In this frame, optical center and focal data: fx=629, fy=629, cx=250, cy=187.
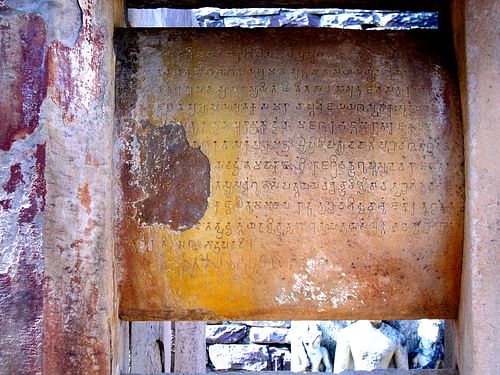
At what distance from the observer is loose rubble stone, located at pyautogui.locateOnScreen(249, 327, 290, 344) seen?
28.7 ft

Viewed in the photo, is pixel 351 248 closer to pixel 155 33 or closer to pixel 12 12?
pixel 155 33

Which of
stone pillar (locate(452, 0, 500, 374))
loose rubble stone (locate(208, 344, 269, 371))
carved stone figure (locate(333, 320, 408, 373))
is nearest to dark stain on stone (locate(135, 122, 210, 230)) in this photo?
stone pillar (locate(452, 0, 500, 374))

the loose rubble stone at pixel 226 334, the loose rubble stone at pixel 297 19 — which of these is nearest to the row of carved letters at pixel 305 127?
the loose rubble stone at pixel 297 19

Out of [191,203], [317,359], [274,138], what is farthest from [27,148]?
[317,359]

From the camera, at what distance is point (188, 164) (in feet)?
5.80

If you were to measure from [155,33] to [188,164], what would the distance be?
0.43 meters

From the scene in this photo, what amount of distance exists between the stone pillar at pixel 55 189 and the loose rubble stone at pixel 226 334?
7342 millimetres

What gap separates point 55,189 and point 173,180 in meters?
0.34

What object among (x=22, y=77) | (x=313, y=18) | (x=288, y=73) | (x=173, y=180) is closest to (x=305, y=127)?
(x=288, y=73)

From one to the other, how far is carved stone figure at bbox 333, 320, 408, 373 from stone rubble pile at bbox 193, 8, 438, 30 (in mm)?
3734

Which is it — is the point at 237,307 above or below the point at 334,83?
below

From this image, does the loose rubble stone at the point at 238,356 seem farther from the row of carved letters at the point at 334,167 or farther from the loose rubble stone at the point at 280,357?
the row of carved letters at the point at 334,167

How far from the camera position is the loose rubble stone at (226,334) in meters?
8.81

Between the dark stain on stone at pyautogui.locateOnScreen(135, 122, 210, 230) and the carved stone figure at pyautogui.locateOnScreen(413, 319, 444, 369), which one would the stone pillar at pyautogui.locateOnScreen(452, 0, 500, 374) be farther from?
the carved stone figure at pyautogui.locateOnScreen(413, 319, 444, 369)
